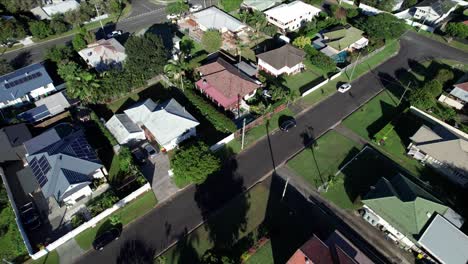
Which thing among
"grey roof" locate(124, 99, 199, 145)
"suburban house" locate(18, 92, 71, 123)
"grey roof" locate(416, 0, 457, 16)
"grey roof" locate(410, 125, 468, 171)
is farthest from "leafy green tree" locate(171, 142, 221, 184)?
"grey roof" locate(416, 0, 457, 16)

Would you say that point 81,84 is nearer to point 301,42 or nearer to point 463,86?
point 301,42

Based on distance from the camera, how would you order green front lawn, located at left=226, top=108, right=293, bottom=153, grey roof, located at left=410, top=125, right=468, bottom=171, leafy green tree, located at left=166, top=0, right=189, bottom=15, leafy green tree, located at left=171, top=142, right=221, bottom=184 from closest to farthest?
1. leafy green tree, located at left=171, top=142, right=221, bottom=184
2. grey roof, located at left=410, top=125, right=468, bottom=171
3. green front lawn, located at left=226, top=108, right=293, bottom=153
4. leafy green tree, located at left=166, top=0, right=189, bottom=15

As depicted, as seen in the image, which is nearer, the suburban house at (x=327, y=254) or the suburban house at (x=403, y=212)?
the suburban house at (x=327, y=254)

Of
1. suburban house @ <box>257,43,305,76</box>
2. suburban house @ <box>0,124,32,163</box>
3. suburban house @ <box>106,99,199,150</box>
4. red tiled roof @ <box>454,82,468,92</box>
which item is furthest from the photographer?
suburban house @ <box>257,43,305,76</box>

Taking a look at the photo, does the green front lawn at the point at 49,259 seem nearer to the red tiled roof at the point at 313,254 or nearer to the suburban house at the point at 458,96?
the red tiled roof at the point at 313,254

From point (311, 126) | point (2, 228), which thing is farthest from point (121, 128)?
point (311, 126)

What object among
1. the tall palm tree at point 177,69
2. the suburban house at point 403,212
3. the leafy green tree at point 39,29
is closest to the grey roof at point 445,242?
the suburban house at point 403,212

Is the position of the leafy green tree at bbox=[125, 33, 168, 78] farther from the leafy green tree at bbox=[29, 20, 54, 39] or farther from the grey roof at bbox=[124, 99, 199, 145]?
the leafy green tree at bbox=[29, 20, 54, 39]

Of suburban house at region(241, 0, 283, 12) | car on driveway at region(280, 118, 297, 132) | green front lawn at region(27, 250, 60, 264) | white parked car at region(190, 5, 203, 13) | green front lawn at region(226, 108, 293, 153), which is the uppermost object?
suburban house at region(241, 0, 283, 12)
